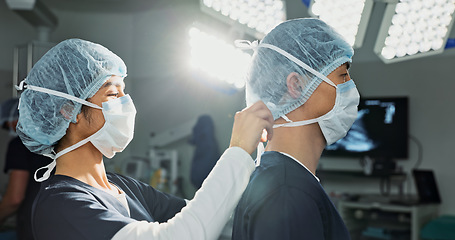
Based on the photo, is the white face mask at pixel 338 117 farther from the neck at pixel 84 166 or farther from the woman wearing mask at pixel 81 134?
the neck at pixel 84 166

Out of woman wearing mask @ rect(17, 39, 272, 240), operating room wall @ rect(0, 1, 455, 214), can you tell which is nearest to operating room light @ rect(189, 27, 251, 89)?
woman wearing mask @ rect(17, 39, 272, 240)

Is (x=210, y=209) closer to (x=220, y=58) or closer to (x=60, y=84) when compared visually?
(x=60, y=84)

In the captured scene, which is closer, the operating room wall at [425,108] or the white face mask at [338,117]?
the white face mask at [338,117]

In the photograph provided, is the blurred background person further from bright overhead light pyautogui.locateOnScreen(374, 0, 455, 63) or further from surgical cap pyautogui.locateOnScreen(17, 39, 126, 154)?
bright overhead light pyautogui.locateOnScreen(374, 0, 455, 63)

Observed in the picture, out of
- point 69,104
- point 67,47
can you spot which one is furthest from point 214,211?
point 67,47

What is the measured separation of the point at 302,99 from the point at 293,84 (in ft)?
0.15

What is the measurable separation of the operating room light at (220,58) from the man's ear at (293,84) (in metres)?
0.95

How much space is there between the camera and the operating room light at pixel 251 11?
169 cm

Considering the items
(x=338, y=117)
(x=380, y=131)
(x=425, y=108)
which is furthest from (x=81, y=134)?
(x=425, y=108)

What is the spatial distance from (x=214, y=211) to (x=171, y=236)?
0.11 meters

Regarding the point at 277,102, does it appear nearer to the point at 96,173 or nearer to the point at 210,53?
the point at 96,173

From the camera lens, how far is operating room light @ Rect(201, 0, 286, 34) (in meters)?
1.69

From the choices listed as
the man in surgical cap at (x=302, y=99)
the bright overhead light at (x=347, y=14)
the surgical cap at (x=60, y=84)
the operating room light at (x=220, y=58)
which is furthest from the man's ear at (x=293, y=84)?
the operating room light at (x=220, y=58)

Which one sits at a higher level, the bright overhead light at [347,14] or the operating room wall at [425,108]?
the bright overhead light at [347,14]
